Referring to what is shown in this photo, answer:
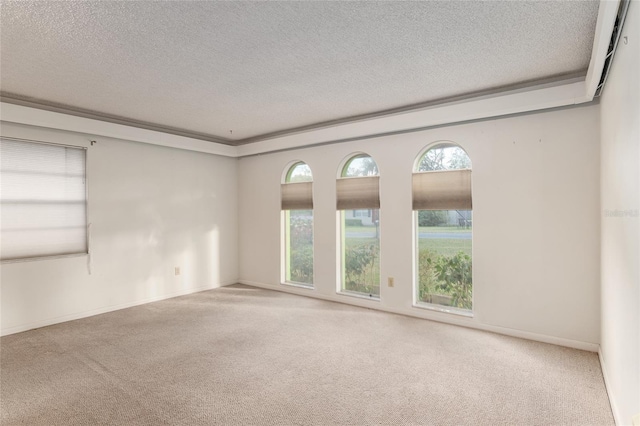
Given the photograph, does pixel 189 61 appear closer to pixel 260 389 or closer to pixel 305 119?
pixel 305 119

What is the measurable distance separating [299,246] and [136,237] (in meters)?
2.44

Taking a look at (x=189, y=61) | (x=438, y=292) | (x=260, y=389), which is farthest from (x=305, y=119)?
(x=260, y=389)

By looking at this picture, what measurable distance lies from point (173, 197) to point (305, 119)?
2.46m

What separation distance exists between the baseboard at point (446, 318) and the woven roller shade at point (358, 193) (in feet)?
4.36

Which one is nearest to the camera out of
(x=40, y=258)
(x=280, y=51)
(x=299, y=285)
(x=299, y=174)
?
(x=280, y=51)

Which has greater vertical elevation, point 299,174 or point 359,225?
point 299,174

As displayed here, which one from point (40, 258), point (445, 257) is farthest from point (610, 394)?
point (40, 258)

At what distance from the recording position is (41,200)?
13.0ft

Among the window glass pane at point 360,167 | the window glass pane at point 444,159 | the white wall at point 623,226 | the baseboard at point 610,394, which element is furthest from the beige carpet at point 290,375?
the window glass pane at point 360,167

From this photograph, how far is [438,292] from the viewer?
4.15 metres

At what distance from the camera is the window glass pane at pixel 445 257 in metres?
3.95

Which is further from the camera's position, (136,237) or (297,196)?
(297,196)

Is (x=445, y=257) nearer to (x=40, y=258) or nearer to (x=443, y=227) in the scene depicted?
(x=443, y=227)

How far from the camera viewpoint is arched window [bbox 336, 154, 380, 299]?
4652 mm
